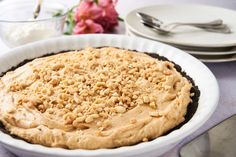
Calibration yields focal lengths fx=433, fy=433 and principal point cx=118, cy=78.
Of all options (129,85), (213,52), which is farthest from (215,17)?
(129,85)

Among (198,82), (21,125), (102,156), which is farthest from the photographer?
(198,82)

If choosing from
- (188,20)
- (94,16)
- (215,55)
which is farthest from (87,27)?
(215,55)

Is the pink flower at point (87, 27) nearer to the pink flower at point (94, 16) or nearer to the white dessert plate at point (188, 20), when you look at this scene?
the pink flower at point (94, 16)

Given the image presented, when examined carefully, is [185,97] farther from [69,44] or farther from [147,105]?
[69,44]

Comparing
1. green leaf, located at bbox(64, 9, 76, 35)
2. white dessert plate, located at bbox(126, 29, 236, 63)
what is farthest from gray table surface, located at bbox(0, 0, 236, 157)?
green leaf, located at bbox(64, 9, 76, 35)

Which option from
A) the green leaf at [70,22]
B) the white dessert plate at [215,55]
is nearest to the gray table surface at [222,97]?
the white dessert plate at [215,55]

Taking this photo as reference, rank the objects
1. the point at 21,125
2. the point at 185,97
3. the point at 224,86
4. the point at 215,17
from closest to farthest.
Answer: the point at 21,125 → the point at 185,97 → the point at 224,86 → the point at 215,17

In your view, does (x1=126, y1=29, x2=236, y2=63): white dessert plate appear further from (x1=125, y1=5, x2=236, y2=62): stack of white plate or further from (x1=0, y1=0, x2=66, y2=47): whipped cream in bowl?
(x1=0, y1=0, x2=66, y2=47): whipped cream in bowl
